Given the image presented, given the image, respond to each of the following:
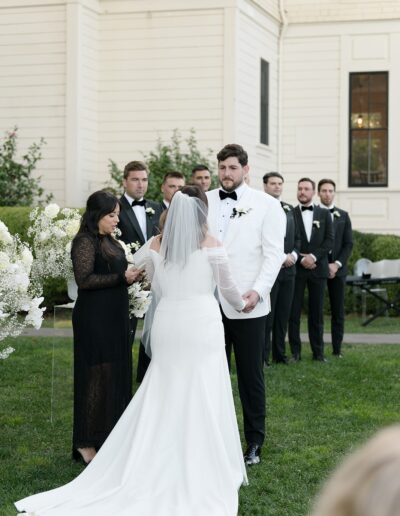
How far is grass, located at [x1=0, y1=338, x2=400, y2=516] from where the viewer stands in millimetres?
6375

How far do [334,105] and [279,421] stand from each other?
1282 cm

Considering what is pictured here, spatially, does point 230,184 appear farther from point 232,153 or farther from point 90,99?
point 90,99

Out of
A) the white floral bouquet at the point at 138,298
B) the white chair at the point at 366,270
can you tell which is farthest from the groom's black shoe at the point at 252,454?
the white chair at the point at 366,270

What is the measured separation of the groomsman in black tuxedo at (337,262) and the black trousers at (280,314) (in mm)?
811

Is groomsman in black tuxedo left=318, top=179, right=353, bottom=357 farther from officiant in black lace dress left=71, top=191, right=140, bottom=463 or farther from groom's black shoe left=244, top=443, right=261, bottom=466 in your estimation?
officiant in black lace dress left=71, top=191, right=140, bottom=463

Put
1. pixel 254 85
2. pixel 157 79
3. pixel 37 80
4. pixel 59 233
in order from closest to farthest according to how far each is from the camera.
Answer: pixel 59 233 → pixel 37 80 → pixel 157 79 → pixel 254 85

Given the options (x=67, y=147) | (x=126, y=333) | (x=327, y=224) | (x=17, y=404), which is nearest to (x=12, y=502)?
(x=126, y=333)

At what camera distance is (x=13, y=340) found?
43.3ft

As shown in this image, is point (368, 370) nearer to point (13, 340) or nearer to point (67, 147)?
point (13, 340)

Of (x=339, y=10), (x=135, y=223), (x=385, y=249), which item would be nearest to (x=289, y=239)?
(x=135, y=223)

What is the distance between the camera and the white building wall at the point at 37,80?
17578 mm

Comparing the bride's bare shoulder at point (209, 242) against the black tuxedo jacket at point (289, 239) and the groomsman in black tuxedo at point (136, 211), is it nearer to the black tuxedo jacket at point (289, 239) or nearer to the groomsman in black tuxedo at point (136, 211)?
the groomsman in black tuxedo at point (136, 211)

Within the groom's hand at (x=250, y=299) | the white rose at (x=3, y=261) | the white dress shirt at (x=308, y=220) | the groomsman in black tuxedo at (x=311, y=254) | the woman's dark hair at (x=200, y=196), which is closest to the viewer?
the white rose at (x=3, y=261)

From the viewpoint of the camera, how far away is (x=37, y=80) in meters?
17.8
